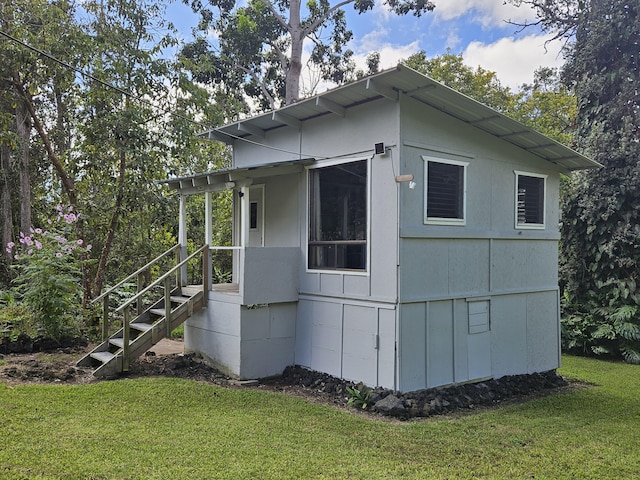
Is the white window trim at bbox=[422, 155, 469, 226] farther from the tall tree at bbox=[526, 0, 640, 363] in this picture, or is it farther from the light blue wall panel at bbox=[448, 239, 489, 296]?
the tall tree at bbox=[526, 0, 640, 363]

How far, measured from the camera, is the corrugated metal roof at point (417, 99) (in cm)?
626

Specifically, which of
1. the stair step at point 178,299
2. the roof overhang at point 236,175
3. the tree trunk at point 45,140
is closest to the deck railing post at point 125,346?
the stair step at point 178,299

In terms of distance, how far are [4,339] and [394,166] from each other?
22.7 feet

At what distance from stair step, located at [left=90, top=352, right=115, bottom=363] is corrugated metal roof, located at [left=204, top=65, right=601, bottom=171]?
408 centimetres

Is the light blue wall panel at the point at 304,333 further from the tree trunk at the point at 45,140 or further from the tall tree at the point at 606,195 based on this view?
the tall tree at the point at 606,195

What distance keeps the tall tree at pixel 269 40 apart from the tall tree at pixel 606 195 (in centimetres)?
680

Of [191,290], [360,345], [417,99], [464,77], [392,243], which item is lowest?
[360,345]

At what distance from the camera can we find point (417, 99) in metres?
6.71

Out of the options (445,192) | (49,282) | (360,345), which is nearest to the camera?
(360,345)

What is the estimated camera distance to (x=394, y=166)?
6555 mm

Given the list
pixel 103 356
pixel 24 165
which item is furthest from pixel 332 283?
pixel 24 165

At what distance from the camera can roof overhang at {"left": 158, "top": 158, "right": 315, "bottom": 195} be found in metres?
7.23

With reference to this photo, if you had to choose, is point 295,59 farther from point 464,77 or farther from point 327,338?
point 327,338

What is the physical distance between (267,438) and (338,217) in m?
3.45
